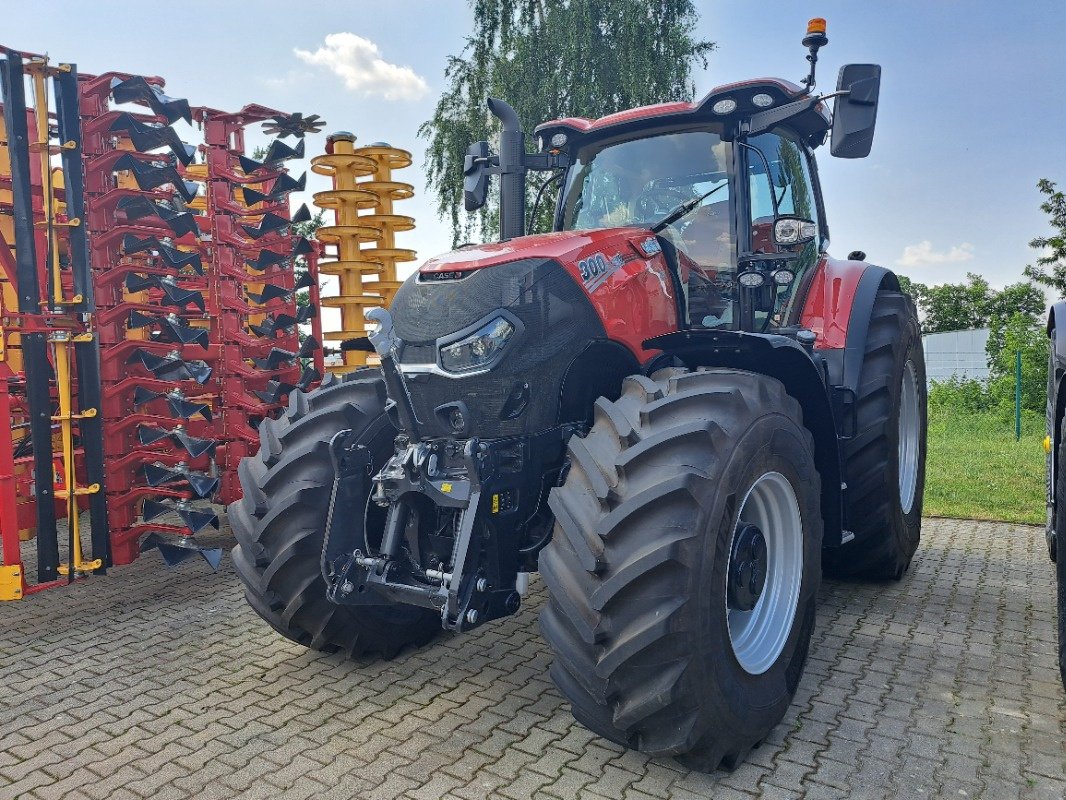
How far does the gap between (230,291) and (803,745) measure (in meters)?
5.03

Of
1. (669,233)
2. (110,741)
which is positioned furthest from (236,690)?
(669,233)

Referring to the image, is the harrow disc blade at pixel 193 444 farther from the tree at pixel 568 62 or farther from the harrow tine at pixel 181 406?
the tree at pixel 568 62

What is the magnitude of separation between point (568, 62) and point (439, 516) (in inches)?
597

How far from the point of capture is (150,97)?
5.21 metres

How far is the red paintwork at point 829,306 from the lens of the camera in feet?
13.5

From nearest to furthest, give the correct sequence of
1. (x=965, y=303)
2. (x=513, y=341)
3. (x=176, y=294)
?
1. (x=513, y=341)
2. (x=176, y=294)
3. (x=965, y=303)

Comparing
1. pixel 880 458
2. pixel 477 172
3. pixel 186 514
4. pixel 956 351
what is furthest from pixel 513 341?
pixel 956 351

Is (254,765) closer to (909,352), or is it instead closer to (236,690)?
(236,690)

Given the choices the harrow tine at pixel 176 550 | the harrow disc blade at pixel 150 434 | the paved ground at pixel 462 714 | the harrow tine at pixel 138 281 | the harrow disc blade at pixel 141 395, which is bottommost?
the paved ground at pixel 462 714

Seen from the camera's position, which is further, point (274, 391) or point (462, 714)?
point (274, 391)

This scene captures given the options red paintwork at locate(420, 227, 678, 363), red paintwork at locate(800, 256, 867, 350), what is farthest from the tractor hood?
red paintwork at locate(800, 256, 867, 350)

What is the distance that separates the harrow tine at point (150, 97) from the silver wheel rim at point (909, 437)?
16.1ft

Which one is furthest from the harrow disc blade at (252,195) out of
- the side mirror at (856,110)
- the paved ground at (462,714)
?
the side mirror at (856,110)

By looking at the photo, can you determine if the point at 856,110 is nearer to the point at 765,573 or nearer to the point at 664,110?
the point at 664,110
